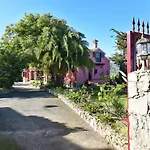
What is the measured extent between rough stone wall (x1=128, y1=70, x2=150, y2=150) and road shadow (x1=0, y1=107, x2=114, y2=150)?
2.69m

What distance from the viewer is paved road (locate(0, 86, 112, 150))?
5.82m

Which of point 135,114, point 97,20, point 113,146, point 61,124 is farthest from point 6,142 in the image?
point 97,20

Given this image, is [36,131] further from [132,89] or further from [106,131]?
[132,89]

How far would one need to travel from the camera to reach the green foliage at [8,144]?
18.3 feet

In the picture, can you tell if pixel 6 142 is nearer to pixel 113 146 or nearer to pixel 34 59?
pixel 113 146

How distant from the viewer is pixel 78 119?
8.75 m

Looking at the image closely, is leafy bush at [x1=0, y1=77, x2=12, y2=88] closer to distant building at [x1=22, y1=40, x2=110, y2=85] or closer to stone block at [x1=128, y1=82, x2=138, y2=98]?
distant building at [x1=22, y1=40, x2=110, y2=85]

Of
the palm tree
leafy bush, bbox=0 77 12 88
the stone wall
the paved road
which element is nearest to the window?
the palm tree

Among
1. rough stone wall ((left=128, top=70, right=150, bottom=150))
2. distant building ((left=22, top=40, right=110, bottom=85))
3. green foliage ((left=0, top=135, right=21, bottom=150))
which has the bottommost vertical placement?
green foliage ((left=0, top=135, right=21, bottom=150))

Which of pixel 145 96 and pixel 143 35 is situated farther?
pixel 143 35

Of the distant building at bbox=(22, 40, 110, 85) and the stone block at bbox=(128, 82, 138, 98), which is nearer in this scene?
the stone block at bbox=(128, 82, 138, 98)

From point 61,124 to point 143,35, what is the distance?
5350 mm

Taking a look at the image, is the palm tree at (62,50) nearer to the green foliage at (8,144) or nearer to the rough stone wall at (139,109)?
the green foliage at (8,144)

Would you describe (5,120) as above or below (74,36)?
below
